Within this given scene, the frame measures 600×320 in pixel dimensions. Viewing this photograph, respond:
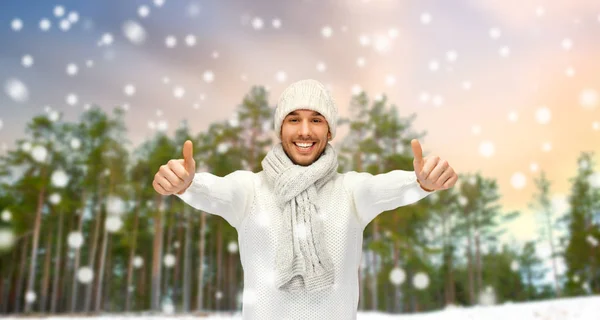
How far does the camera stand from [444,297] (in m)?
34.9

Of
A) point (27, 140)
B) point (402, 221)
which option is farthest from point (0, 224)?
point (402, 221)

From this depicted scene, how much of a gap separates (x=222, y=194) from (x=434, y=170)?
104 centimetres

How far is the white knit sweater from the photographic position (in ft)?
7.64

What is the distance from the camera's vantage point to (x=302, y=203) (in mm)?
2412

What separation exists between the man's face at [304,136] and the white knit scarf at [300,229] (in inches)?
3.0

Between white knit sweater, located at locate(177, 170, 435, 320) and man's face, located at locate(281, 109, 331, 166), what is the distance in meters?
0.19

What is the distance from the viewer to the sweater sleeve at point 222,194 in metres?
2.35

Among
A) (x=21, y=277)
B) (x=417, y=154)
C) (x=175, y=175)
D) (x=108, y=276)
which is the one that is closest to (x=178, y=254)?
(x=108, y=276)

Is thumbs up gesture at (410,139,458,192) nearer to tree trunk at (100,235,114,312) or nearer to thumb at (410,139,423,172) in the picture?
thumb at (410,139,423,172)

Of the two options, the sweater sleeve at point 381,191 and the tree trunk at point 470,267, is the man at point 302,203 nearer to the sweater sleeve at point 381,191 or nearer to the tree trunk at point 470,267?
the sweater sleeve at point 381,191

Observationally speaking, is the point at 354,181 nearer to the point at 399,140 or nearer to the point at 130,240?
the point at 399,140

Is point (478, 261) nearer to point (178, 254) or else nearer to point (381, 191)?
point (178, 254)

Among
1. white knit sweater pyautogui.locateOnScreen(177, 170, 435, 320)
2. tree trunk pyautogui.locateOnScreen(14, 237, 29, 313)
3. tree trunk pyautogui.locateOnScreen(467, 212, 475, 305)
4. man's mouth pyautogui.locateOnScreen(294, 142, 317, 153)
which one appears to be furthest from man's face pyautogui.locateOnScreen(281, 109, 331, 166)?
tree trunk pyautogui.locateOnScreen(467, 212, 475, 305)

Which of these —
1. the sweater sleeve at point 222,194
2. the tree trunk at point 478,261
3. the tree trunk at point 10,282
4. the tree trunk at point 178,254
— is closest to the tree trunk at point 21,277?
the tree trunk at point 10,282
